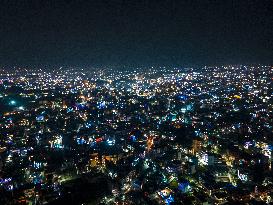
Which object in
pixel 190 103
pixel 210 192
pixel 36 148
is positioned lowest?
pixel 210 192

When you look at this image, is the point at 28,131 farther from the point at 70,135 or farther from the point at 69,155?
the point at 69,155

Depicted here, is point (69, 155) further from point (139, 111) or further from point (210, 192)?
point (139, 111)

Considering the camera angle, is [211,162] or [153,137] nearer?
[211,162]

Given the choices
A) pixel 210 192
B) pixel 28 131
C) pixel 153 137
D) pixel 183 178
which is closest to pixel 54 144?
pixel 28 131

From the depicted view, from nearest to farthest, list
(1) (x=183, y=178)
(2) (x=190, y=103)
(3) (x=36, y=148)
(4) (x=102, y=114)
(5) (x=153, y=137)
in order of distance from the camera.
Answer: (1) (x=183, y=178)
(3) (x=36, y=148)
(5) (x=153, y=137)
(4) (x=102, y=114)
(2) (x=190, y=103)

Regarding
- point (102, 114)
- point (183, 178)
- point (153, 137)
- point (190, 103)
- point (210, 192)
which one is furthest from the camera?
point (190, 103)

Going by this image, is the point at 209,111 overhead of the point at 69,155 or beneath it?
overhead

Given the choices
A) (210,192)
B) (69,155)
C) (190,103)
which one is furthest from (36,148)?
(190,103)
